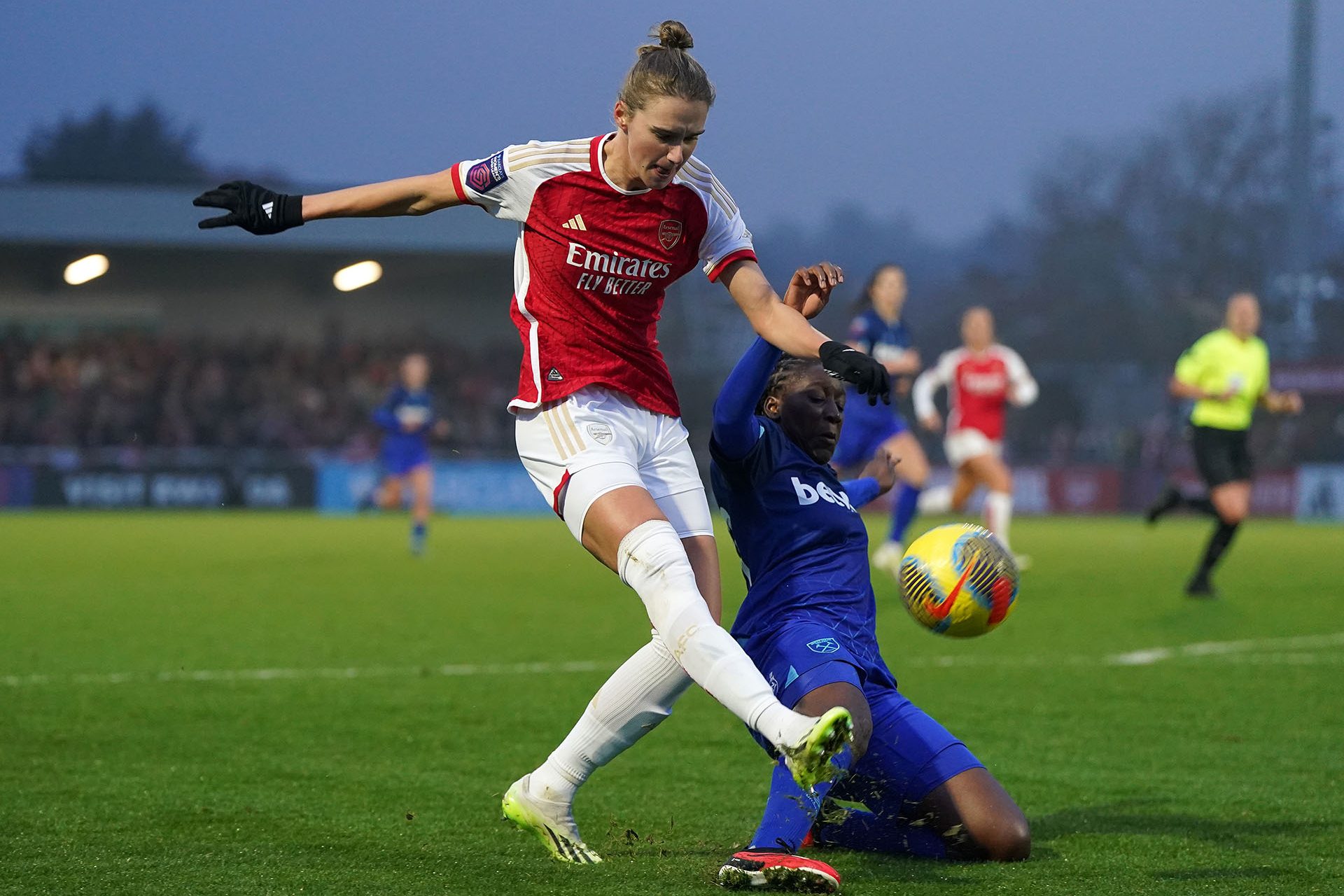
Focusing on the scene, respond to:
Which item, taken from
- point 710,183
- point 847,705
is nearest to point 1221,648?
point 847,705

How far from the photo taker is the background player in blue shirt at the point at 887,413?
12.1m

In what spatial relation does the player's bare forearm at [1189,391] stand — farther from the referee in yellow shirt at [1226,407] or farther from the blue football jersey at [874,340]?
the blue football jersey at [874,340]

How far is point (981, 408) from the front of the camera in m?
13.7

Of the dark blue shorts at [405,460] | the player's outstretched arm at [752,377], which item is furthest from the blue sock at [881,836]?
the dark blue shorts at [405,460]

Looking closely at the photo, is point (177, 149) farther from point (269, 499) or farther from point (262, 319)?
point (269, 499)

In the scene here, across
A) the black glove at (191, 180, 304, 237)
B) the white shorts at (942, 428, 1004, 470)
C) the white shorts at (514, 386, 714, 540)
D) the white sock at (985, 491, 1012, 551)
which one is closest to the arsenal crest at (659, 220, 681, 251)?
the white shorts at (514, 386, 714, 540)

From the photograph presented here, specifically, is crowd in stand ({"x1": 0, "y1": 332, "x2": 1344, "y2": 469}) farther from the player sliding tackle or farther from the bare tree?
the player sliding tackle

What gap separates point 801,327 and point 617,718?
118 cm

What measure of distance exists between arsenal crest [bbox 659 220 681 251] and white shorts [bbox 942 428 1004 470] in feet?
31.6

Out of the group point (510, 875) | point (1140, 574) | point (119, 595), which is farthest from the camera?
point (1140, 574)

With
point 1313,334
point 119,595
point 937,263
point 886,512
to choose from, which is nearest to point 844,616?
Result: point 119,595

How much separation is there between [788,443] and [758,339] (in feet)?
1.62

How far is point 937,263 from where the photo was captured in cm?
9538

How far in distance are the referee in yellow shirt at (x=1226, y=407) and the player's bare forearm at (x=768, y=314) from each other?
8.71 metres
